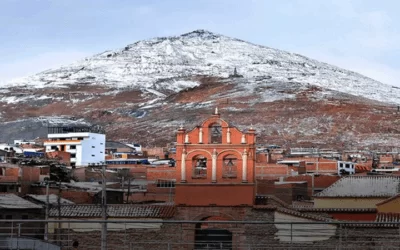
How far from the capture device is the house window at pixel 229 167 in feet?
72.2

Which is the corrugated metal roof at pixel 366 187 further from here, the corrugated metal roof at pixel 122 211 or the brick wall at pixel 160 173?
the brick wall at pixel 160 173

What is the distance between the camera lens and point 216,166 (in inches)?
867

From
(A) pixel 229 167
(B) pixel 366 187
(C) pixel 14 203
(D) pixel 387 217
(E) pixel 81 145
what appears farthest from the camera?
(E) pixel 81 145

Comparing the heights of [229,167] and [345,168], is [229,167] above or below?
below

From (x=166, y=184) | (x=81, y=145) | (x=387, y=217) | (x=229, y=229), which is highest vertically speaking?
(x=81, y=145)

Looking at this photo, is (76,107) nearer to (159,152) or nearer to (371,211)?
(159,152)

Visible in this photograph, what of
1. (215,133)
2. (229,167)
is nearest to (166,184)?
(215,133)

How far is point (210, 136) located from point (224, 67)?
143286mm

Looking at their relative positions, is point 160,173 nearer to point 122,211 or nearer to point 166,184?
point 166,184

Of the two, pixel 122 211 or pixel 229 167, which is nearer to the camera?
pixel 122 211

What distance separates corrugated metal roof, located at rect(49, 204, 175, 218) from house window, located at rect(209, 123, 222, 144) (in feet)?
7.38

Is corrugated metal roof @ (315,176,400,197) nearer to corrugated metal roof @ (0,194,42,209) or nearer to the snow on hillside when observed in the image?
corrugated metal roof @ (0,194,42,209)

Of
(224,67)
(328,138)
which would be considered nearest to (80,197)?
(328,138)

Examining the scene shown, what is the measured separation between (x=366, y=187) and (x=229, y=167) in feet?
31.7
